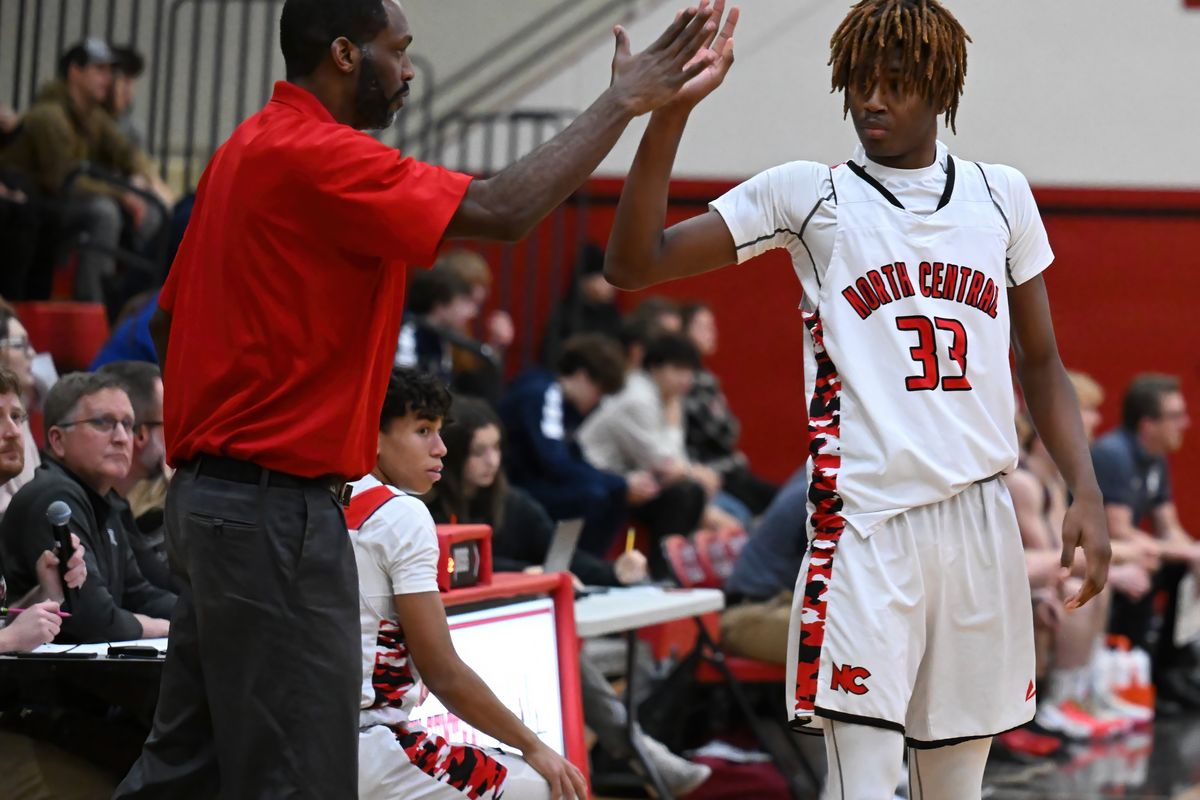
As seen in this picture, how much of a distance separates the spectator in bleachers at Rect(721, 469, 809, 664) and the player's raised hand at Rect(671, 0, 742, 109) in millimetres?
3280

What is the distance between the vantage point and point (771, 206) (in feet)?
9.87

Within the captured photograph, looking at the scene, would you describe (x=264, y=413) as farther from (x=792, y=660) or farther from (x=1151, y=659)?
(x=1151, y=659)

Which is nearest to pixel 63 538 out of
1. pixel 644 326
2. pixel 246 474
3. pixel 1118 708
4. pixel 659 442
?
pixel 246 474

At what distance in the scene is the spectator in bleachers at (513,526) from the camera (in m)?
5.28

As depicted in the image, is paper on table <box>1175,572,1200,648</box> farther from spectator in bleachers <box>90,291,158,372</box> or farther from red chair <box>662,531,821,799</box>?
spectator in bleachers <box>90,291,158,372</box>

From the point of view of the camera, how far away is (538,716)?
4.24 meters

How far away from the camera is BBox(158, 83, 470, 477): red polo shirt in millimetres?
2529

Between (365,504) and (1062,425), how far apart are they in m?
1.34

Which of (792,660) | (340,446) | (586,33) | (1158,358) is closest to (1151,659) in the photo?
(1158,358)

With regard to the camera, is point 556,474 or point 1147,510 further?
point 1147,510

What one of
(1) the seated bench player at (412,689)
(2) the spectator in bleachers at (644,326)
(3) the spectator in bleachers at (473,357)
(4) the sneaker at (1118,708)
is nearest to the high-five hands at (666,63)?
(1) the seated bench player at (412,689)

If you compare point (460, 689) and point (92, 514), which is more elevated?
point (92, 514)

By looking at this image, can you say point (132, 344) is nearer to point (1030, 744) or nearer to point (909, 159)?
point (909, 159)

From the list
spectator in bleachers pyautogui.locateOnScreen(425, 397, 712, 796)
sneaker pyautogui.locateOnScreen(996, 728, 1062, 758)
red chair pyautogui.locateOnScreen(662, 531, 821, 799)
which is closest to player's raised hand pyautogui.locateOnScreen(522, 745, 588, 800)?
spectator in bleachers pyautogui.locateOnScreen(425, 397, 712, 796)
